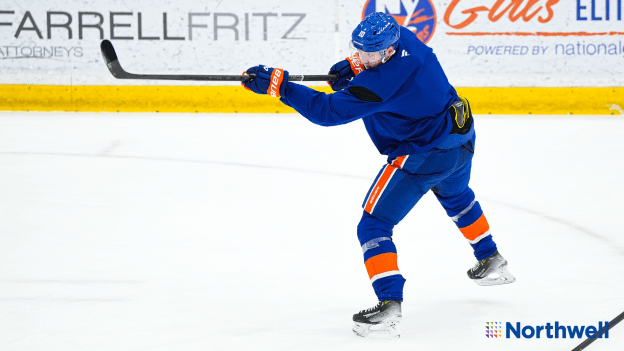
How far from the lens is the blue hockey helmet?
2.05 metres

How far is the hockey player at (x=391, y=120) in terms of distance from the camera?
2.06 m

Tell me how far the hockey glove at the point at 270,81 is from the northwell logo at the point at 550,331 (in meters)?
0.95

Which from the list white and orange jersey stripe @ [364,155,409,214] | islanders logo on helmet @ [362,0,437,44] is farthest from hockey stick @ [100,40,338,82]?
islanders logo on helmet @ [362,0,437,44]

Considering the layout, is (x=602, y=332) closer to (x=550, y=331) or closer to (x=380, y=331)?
(x=550, y=331)

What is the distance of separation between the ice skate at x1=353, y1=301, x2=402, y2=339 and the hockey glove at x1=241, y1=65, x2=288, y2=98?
27.6 inches

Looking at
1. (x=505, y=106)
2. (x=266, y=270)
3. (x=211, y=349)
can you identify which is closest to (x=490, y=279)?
(x=266, y=270)

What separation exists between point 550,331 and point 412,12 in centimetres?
529

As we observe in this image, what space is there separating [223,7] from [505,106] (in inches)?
116

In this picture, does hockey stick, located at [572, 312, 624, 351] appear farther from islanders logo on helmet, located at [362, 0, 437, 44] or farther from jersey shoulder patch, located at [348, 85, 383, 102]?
islanders logo on helmet, located at [362, 0, 437, 44]

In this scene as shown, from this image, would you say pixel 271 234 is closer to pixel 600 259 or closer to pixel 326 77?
pixel 326 77

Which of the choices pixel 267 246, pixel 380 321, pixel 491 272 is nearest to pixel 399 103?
pixel 380 321

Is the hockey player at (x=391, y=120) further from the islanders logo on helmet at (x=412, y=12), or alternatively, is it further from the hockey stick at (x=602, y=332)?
the islanders logo on helmet at (x=412, y=12)

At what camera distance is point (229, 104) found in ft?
24.0

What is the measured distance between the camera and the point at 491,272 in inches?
99.4
